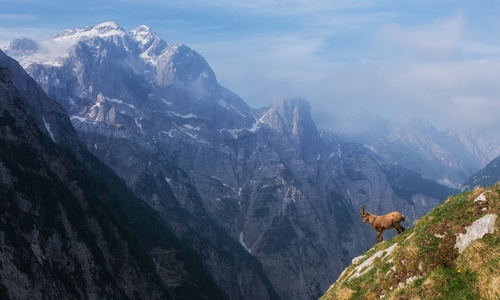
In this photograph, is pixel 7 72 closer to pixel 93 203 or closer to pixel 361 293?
pixel 93 203

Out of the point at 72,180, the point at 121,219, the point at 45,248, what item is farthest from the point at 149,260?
the point at 45,248

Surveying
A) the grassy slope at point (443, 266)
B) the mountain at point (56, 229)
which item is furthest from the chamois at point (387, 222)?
the mountain at point (56, 229)

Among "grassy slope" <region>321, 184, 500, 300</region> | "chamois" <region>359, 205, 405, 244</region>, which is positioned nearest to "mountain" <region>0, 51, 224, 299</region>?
"chamois" <region>359, 205, 405, 244</region>

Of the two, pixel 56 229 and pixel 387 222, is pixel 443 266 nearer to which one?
pixel 387 222

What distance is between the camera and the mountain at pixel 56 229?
108312 millimetres

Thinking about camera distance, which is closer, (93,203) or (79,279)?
(79,279)

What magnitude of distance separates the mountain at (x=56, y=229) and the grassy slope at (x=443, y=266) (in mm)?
92917

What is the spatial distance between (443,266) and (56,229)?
133221 mm

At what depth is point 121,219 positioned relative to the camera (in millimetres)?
189375

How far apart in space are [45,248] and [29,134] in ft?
240

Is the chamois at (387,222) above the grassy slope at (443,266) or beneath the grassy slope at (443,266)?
beneath

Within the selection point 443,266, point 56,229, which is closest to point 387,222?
point 443,266

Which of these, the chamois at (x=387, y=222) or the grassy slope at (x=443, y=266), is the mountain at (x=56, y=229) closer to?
the chamois at (x=387, y=222)

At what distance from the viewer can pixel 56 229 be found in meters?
132
